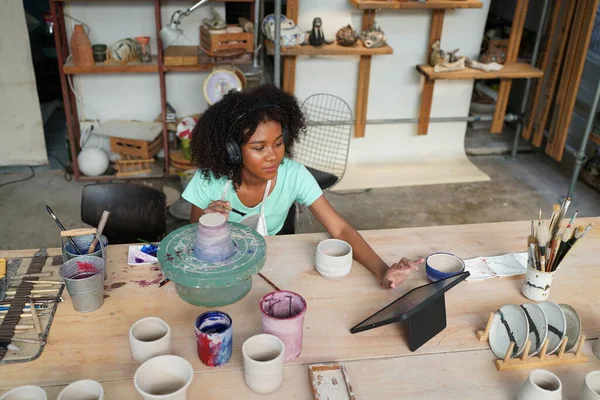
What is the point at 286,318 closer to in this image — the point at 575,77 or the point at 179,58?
the point at 179,58

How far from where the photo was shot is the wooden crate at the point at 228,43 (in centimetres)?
367

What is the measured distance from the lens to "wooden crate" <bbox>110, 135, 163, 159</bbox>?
405 centimetres

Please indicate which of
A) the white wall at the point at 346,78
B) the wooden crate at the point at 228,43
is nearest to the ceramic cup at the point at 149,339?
the wooden crate at the point at 228,43


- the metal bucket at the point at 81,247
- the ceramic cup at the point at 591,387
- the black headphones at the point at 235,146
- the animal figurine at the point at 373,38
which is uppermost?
the animal figurine at the point at 373,38

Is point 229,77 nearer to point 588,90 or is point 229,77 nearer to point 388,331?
point 388,331

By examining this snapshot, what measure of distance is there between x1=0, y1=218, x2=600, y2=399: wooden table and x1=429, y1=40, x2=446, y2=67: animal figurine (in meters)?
2.43

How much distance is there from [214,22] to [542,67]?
105 inches

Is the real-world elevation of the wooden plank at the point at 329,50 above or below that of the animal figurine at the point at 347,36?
below

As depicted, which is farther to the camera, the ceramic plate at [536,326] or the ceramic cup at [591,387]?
the ceramic plate at [536,326]

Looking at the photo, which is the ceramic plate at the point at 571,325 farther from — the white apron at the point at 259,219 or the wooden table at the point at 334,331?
the white apron at the point at 259,219

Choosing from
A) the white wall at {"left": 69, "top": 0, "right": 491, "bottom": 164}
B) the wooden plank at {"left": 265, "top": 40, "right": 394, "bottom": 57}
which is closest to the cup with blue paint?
the wooden plank at {"left": 265, "top": 40, "right": 394, "bottom": 57}

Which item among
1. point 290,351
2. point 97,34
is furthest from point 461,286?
point 97,34

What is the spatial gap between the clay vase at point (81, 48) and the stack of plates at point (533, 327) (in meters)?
3.24

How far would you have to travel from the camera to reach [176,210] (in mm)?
3742
